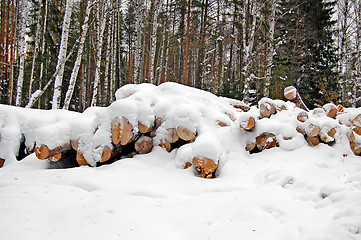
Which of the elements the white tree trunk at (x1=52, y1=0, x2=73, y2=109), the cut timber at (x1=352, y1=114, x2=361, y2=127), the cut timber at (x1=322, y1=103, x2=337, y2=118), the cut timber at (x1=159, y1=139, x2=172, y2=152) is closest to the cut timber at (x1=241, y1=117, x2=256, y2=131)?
the cut timber at (x1=159, y1=139, x2=172, y2=152)

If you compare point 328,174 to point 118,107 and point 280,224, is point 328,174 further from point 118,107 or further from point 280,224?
point 118,107

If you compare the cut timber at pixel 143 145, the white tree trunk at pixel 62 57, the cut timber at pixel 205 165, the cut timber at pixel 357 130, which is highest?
the white tree trunk at pixel 62 57

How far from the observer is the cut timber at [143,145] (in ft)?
13.3

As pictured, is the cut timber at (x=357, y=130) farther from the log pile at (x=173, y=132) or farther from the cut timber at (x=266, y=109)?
the cut timber at (x=266, y=109)

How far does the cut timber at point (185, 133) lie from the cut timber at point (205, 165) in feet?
1.94

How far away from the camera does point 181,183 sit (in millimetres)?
3061

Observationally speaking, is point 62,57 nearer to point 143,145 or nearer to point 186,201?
point 143,145

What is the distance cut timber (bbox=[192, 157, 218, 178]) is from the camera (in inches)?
131

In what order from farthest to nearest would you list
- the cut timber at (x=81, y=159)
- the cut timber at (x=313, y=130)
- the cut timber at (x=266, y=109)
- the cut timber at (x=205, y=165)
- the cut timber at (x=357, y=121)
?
the cut timber at (x=266, y=109) < the cut timber at (x=357, y=121) < the cut timber at (x=313, y=130) < the cut timber at (x=81, y=159) < the cut timber at (x=205, y=165)

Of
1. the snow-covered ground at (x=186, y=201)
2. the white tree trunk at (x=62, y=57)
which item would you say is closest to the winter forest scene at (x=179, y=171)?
the snow-covered ground at (x=186, y=201)

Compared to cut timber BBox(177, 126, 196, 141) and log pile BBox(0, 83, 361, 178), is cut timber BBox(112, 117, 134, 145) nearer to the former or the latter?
log pile BBox(0, 83, 361, 178)

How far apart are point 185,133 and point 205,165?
0.78m

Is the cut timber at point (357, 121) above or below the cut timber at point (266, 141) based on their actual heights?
above

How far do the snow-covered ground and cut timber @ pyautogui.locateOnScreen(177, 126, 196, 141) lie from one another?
19.4 inches
